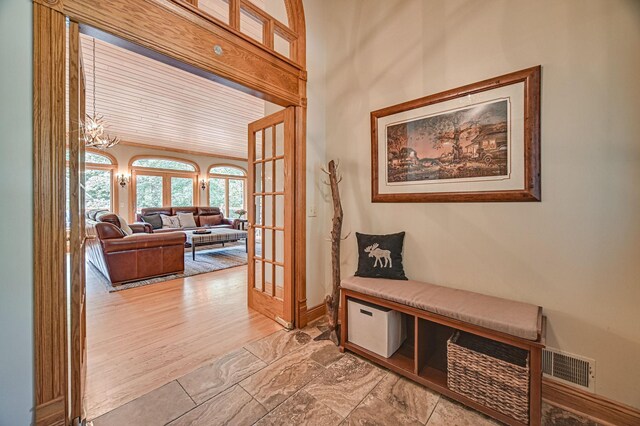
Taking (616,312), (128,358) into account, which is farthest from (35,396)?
(616,312)

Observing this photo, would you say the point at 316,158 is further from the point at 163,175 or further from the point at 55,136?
the point at 163,175

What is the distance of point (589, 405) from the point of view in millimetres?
1496

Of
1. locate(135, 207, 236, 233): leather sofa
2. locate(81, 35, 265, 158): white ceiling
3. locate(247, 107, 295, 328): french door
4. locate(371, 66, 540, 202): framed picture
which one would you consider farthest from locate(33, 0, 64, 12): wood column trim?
locate(135, 207, 236, 233): leather sofa

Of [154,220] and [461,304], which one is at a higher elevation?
[154,220]

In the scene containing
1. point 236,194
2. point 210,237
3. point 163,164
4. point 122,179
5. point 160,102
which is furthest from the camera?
point 236,194

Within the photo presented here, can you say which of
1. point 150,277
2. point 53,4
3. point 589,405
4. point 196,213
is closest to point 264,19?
point 53,4

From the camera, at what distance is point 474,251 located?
6.27ft

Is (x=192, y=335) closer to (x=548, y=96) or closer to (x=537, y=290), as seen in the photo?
(x=537, y=290)

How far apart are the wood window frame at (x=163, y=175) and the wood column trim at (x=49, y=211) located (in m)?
7.67

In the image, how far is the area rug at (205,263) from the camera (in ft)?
12.9

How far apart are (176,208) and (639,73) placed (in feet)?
30.0

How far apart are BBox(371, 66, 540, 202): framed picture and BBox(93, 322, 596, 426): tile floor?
1368mm

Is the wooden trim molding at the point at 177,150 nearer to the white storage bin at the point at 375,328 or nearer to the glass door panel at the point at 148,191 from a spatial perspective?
the glass door panel at the point at 148,191

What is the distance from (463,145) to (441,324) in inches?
50.9
